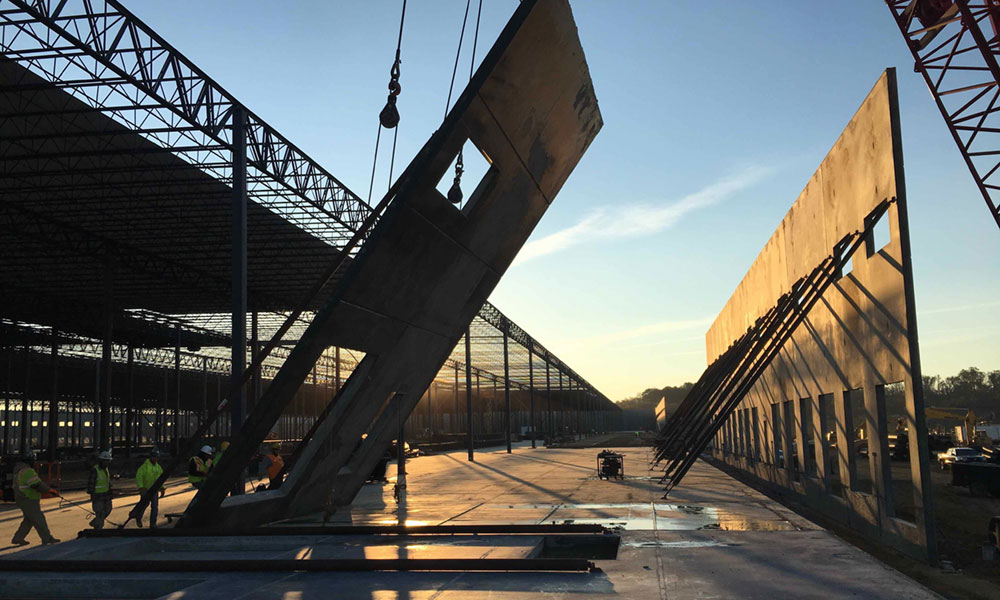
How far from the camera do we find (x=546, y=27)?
1370 centimetres

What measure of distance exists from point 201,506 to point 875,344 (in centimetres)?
1228

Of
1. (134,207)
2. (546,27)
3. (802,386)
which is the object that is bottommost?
(802,386)

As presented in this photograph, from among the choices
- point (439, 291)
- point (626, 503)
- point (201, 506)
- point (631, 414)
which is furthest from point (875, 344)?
point (631, 414)

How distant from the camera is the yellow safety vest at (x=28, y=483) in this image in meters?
13.8

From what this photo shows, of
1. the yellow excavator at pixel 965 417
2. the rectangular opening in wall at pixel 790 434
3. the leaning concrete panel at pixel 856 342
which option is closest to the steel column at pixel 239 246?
the leaning concrete panel at pixel 856 342

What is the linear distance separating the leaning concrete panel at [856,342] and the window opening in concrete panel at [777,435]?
0.50 feet

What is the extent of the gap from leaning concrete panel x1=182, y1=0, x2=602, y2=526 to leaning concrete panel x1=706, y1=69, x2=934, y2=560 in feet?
18.5

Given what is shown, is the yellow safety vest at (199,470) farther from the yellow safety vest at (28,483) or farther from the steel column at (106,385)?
the steel column at (106,385)

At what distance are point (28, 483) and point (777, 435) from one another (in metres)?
22.4

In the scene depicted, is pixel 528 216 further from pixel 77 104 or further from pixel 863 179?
pixel 77 104

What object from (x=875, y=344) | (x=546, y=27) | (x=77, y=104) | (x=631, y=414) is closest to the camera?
(x=546, y=27)

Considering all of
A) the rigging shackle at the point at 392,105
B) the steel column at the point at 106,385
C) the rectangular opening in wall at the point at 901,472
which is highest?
the rigging shackle at the point at 392,105

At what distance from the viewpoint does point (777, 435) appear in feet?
90.6

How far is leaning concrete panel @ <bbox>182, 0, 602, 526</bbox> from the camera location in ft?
42.1
